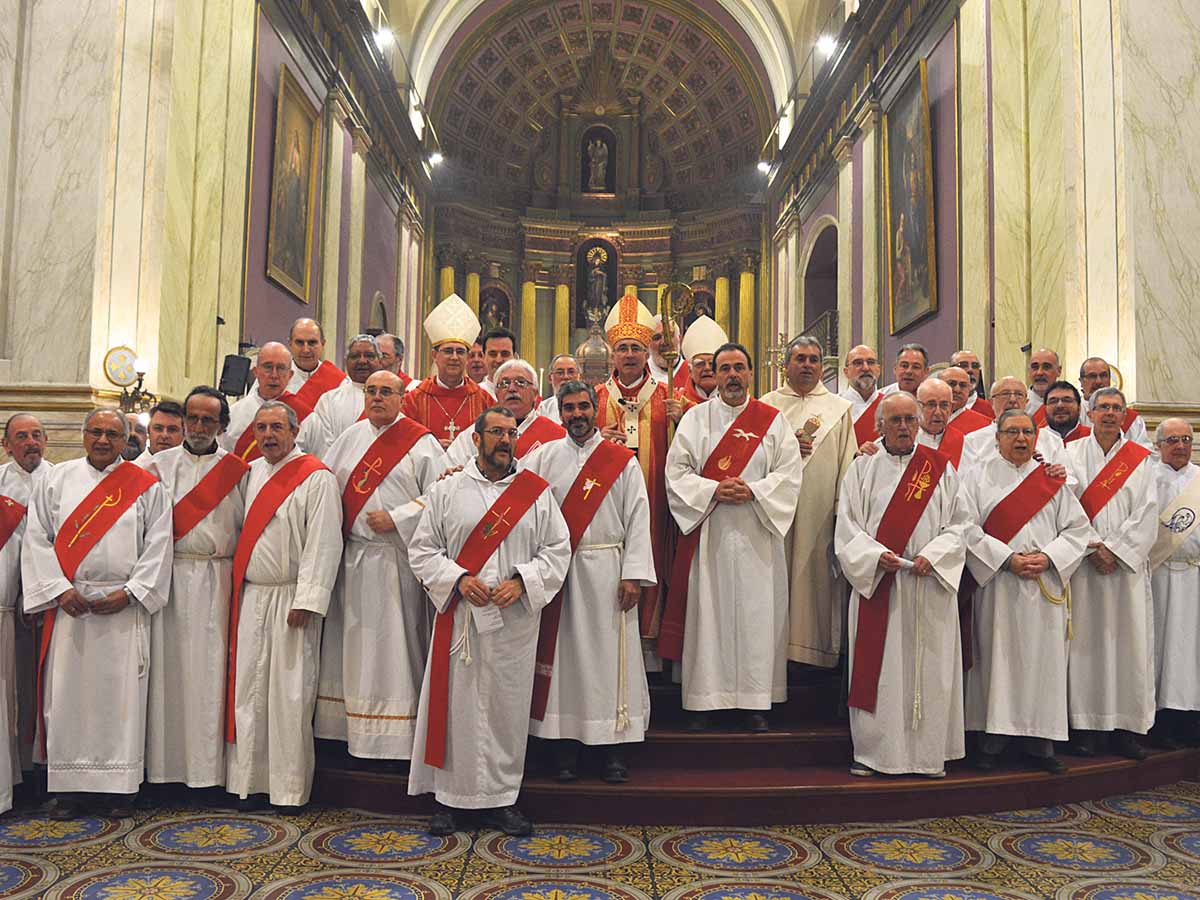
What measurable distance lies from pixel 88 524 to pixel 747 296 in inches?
677

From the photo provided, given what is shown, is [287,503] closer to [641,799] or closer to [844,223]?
[641,799]

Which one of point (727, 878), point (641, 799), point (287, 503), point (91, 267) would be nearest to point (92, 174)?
point (91, 267)

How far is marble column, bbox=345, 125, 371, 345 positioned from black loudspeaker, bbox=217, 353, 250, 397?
6.21m

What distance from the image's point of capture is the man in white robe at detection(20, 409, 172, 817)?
14.2ft

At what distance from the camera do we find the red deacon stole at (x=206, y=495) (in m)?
4.57

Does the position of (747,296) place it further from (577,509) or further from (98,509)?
(98,509)

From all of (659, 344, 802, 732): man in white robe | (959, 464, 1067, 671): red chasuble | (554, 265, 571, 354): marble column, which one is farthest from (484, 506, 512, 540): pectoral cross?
(554, 265, 571, 354): marble column

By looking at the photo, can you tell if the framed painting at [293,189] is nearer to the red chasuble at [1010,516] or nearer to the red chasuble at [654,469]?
the red chasuble at [654,469]

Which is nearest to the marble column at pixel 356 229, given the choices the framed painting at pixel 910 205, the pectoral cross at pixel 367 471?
the framed painting at pixel 910 205

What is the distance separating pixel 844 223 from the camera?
14.4 meters

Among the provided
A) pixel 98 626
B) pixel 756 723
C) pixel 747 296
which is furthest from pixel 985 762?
A: pixel 747 296

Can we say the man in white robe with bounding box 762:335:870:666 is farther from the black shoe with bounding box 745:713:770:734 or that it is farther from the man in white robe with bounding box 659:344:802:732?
the black shoe with bounding box 745:713:770:734

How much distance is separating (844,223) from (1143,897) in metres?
11.8

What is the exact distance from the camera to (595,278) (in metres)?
21.6
